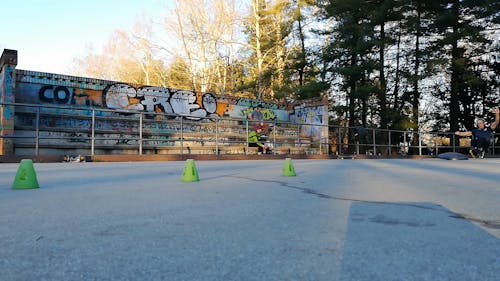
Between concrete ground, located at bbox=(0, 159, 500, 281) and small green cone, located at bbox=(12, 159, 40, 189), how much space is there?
31 cm

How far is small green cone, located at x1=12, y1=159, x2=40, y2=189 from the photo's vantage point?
12.8 feet

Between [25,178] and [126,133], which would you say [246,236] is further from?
[126,133]

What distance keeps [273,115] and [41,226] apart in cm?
2073

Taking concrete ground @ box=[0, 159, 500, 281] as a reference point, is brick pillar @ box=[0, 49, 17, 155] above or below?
above

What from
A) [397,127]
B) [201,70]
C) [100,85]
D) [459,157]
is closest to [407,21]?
[397,127]

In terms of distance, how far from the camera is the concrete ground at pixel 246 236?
4.64 feet

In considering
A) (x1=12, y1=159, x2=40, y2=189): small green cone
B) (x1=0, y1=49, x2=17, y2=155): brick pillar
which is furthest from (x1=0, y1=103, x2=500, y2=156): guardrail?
A: (x1=12, y1=159, x2=40, y2=189): small green cone

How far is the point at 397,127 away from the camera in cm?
2270

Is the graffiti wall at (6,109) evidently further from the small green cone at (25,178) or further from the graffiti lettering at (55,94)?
the small green cone at (25,178)

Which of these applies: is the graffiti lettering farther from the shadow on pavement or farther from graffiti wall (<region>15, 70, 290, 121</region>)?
the shadow on pavement

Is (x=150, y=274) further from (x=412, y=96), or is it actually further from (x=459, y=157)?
(x=412, y=96)

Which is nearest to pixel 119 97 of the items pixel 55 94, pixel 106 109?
pixel 55 94

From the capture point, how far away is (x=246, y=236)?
1.97 metres

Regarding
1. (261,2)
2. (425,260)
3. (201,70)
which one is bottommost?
(425,260)
